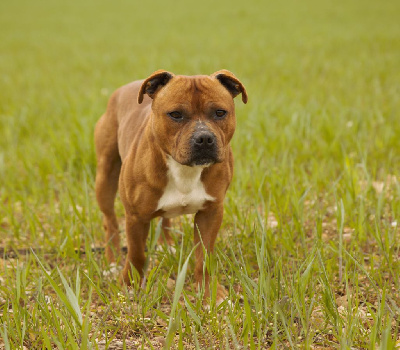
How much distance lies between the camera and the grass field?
2627 millimetres

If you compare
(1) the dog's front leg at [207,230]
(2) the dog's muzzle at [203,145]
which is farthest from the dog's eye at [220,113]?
(1) the dog's front leg at [207,230]

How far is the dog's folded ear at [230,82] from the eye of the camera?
310 cm

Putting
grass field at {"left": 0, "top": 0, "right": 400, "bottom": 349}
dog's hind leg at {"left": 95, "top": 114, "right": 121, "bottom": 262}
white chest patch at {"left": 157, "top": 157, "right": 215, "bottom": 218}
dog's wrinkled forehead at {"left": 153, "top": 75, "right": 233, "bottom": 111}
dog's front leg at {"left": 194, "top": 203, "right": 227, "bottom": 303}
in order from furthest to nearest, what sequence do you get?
dog's hind leg at {"left": 95, "top": 114, "right": 121, "bottom": 262} → dog's front leg at {"left": 194, "top": 203, "right": 227, "bottom": 303} → white chest patch at {"left": 157, "top": 157, "right": 215, "bottom": 218} → dog's wrinkled forehead at {"left": 153, "top": 75, "right": 233, "bottom": 111} → grass field at {"left": 0, "top": 0, "right": 400, "bottom": 349}

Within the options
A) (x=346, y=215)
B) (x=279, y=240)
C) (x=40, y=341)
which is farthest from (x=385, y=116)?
(x=40, y=341)

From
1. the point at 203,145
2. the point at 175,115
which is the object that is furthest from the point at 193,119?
the point at 203,145

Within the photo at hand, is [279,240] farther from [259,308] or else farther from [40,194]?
[40,194]

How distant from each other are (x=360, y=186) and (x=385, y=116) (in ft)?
8.01

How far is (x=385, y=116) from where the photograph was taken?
659cm

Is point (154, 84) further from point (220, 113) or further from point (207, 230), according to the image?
point (207, 230)

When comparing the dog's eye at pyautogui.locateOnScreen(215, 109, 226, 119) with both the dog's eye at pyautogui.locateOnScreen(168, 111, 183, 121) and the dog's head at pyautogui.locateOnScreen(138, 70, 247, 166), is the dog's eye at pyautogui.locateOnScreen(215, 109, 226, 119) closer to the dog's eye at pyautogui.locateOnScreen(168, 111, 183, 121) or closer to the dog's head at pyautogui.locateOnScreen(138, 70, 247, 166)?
the dog's head at pyautogui.locateOnScreen(138, 70, 247, 166)

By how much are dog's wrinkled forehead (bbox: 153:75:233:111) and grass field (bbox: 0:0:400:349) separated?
77 cm

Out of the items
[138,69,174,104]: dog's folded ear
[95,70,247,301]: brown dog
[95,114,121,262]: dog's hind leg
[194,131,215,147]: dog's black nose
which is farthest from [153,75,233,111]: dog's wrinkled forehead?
[95,114,121,262]: dog's hind leg

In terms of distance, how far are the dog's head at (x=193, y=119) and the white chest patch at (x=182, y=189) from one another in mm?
149

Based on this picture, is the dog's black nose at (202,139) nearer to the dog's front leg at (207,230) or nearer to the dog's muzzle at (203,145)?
the dog's muzzle at (203,145)
